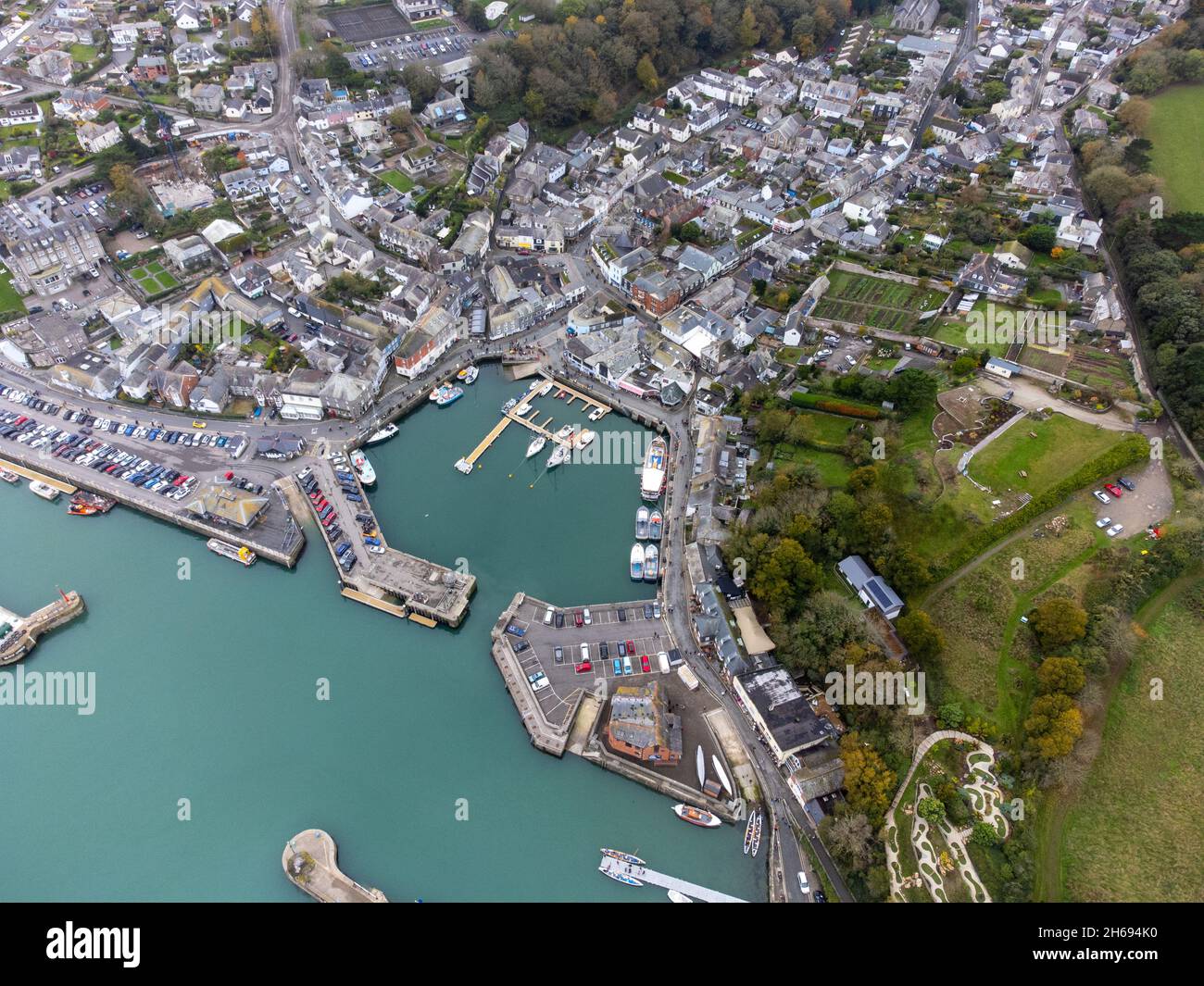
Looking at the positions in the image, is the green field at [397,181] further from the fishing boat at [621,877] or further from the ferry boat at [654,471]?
the fishing boat at [621,877]

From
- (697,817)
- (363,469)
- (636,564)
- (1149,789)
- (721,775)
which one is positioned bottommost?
(697,817)

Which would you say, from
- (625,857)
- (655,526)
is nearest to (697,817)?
(625,857)

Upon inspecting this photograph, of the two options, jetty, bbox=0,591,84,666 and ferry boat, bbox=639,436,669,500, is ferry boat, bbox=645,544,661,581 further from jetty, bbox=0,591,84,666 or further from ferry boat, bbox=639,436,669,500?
jetty, bbox=0,591,84,666

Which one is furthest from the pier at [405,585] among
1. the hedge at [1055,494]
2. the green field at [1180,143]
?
the green field at [1180,143]

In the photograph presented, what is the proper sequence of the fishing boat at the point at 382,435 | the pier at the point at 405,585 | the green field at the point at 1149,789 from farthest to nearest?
1. the fishing boat at the point at 382,435
2. the pier at the point at 405,585
3. the green field at the point at 1149,789

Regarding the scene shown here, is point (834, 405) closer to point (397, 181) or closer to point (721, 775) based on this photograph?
point (721, 775)
